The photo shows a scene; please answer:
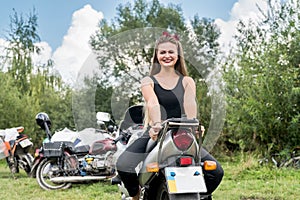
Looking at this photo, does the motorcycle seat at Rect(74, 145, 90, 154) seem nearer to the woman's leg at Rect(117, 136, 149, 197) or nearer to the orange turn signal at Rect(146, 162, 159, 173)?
the woman's leg at Rect(117, 136, 149, 197)

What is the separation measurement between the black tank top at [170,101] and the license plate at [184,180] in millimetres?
439

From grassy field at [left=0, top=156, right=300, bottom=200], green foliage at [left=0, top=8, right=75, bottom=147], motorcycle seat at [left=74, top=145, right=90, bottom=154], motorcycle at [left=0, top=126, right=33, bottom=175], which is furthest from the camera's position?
green foliage at [left=0, top=8, right=75, bottom=147]

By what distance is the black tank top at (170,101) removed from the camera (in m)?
3.26

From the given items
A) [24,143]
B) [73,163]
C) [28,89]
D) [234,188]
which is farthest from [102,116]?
[28,89]

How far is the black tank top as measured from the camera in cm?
326

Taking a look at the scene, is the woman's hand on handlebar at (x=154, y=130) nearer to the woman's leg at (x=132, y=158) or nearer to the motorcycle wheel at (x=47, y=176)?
the woman's leg at (x=132, y=158)

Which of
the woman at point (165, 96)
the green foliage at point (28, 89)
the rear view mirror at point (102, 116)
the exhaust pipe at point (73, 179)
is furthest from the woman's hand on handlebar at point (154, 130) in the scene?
the green foliage at point (28, 89)

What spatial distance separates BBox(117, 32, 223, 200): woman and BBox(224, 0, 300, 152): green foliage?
5.84 m

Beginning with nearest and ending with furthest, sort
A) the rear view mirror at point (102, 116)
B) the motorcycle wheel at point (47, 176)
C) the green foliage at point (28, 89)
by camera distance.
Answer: the rear view mirror at point (102, 116)
the motorcycle wheel at point (47, 176)
the green foliage at point (28, 89)

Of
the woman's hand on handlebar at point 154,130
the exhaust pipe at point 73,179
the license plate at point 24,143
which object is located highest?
the woman's hand on handlebar at point 154,130

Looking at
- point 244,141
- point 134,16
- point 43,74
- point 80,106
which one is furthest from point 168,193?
point 43,74

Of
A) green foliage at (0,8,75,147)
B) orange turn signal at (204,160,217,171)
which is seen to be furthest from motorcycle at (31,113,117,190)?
green foliage at (0,8,75,147)

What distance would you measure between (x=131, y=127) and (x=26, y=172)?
5396 mm

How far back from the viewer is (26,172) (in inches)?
365
